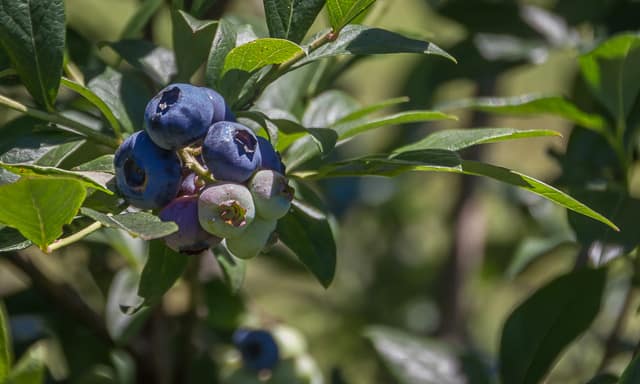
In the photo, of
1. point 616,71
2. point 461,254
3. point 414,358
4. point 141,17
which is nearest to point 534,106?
point 616,71

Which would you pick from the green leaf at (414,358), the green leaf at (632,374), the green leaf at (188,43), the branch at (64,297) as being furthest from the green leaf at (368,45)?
the branch at (64,297)

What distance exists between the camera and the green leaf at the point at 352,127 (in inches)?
29.5

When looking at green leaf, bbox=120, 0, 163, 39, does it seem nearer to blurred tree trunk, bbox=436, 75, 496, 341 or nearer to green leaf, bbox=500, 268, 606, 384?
green leaf, bbox=500, 268, 606, 384

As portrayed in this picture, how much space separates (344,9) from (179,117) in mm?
157

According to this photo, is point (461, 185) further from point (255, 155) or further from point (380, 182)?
point (255, 155)

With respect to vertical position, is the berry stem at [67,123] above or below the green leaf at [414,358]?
above

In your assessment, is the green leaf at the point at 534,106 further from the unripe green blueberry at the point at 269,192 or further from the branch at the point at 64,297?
the branch at the point at 64,297

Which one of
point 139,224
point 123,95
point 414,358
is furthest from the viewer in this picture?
point 414,358

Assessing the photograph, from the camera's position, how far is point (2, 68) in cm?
78

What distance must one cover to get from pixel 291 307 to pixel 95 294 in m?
0.73

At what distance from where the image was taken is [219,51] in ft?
2.43

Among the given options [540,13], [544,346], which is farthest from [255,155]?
[540,13]

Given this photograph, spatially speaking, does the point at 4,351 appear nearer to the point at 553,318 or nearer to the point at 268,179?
the point at 268,179

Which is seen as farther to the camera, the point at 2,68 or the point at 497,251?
the point at 497,251
